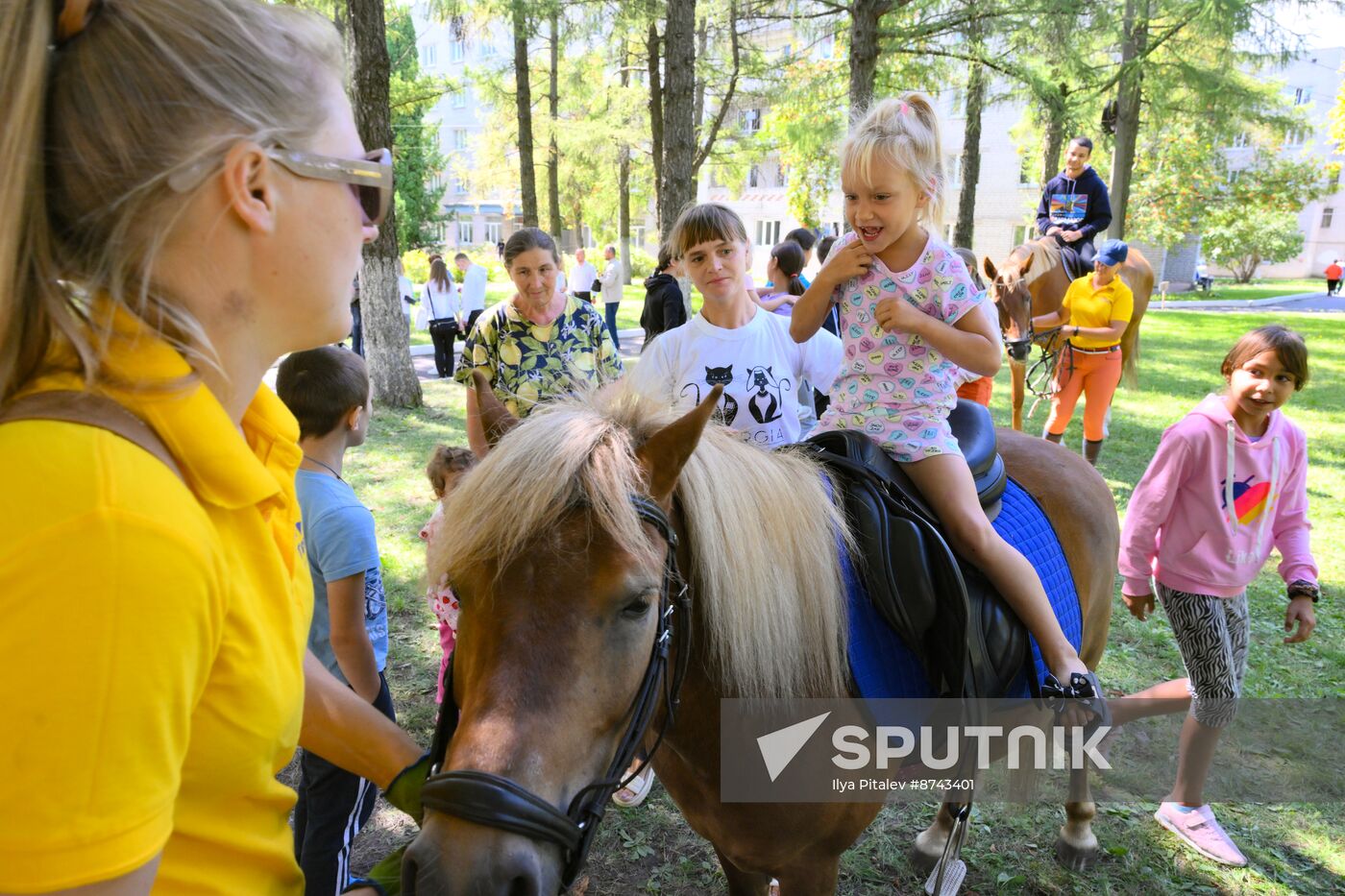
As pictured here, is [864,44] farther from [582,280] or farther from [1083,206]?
[582,280]

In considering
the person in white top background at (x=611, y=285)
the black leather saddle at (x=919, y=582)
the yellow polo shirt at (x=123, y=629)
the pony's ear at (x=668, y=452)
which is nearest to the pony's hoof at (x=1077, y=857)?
the black leather saddle at (x=919, y=582)

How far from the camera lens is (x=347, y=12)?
28.3 ft

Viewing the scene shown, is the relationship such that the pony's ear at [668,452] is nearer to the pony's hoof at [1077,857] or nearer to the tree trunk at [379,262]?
the pony's hoof at [1077,857]

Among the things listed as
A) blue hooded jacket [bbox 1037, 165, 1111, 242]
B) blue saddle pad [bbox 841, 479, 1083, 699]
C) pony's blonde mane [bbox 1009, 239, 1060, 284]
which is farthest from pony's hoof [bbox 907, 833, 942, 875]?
blue hooded jacket [bbox 1037, 165, 1111, 242]

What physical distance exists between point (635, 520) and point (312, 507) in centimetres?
136

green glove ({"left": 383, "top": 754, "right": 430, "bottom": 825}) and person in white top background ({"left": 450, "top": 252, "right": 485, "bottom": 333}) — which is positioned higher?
person in white top background ({"left": 450, "top": 252, "right": 485, "bottom": 333})

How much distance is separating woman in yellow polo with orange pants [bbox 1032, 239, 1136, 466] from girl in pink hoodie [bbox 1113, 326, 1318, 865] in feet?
15.1

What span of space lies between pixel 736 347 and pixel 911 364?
0.92 metres

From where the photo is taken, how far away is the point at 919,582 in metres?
2.02

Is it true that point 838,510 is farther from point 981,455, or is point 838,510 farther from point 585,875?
point 585,875

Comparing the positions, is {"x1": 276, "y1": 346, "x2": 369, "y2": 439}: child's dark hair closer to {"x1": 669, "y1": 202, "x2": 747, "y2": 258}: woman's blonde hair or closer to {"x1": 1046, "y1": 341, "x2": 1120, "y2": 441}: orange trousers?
{"x1": 669, "y1": 202, "x2": 747, "y2": 258}: woman's blonde hair

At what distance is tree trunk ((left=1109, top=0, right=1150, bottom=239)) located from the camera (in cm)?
1360

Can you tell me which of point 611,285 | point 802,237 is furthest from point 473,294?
point 802,237

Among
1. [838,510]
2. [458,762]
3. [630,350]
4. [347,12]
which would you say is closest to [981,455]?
[838,510]
